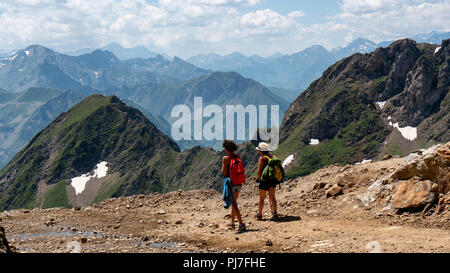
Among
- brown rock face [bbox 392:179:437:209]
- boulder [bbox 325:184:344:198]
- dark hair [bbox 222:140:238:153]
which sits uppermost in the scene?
dark hair [bbox 222:140:238:153]

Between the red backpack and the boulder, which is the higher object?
the red backpack

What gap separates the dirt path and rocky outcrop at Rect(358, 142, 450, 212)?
622 millimetres

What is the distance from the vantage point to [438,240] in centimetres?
1265

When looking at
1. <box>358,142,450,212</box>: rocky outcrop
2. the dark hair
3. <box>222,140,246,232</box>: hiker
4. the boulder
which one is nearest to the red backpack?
<box>222,140,246,232</box>: hiker

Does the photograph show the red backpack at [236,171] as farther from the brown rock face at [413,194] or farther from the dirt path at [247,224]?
the brown rock face at [413,194]

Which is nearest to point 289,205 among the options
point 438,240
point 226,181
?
point 226,181

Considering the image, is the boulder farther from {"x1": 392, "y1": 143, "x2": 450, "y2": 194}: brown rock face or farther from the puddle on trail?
the puddle on trail

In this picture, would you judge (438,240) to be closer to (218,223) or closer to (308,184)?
(218,223)

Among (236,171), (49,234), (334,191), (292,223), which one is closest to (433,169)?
(334,191)

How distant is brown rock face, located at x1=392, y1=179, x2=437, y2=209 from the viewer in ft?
52.9
